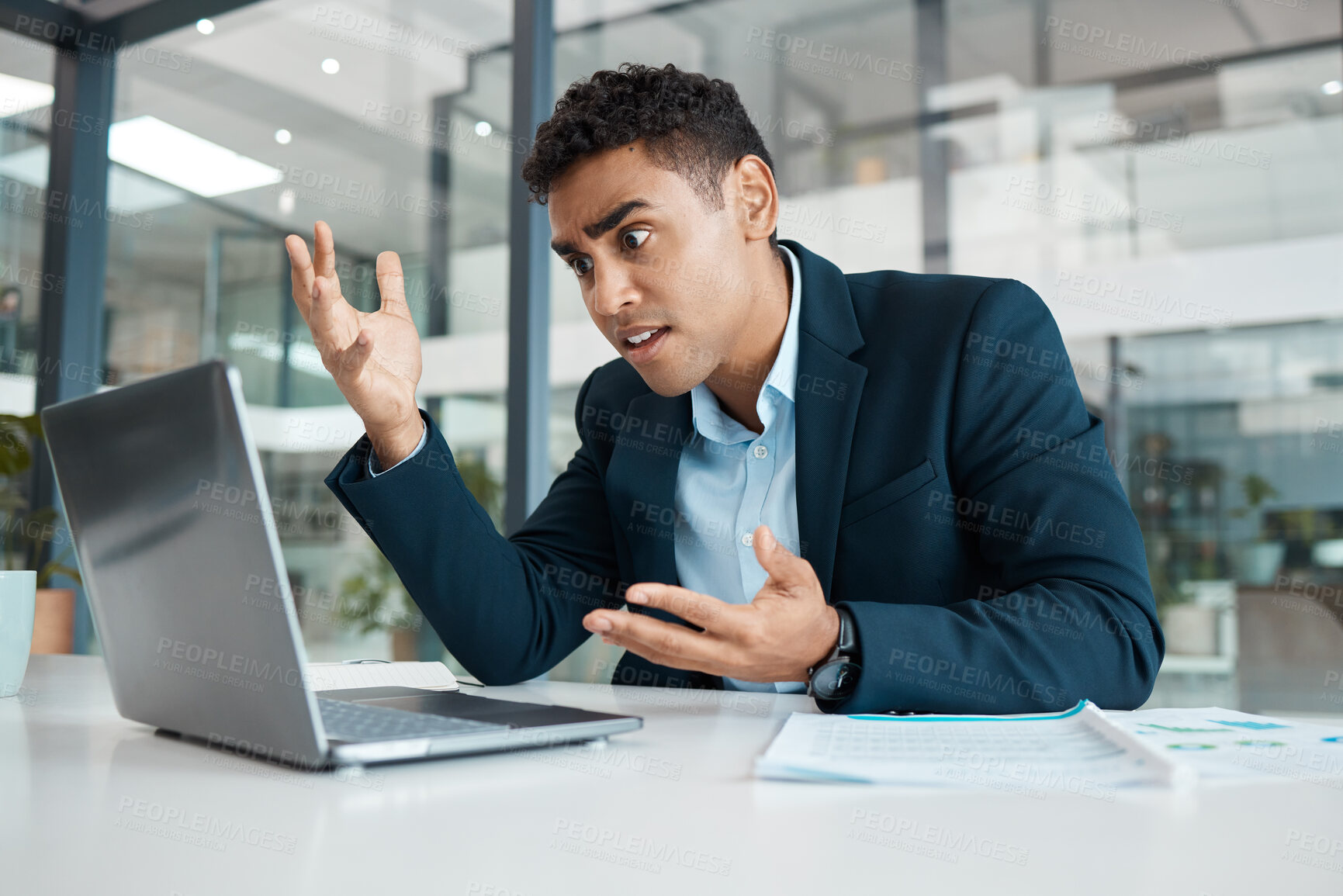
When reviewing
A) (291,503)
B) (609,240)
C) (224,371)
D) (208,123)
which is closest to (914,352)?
(609,240)

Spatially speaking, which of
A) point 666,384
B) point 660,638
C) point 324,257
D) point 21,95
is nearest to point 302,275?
point 324,257

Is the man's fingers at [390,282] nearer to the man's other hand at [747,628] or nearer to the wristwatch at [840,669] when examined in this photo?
the man's other hand at [747,628]

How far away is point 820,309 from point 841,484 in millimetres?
310

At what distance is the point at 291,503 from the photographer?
3.65 m

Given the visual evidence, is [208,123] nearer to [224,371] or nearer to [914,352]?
[914,352]

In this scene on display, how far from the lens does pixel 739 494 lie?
1.54m

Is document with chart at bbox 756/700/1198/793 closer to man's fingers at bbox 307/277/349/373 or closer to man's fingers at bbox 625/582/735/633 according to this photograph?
man's fingers at bbox 625/582/735/633

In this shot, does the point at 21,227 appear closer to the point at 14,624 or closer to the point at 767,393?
the point at 14,624

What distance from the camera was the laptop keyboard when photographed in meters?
0.72

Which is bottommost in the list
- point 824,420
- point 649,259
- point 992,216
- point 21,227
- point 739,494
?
point 739,494

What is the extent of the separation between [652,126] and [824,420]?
1.65ft

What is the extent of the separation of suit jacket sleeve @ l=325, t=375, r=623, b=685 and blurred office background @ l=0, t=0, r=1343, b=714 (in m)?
1.51

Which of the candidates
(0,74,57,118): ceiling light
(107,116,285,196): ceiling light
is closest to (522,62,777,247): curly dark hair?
(107,116,285,196): ceiling light

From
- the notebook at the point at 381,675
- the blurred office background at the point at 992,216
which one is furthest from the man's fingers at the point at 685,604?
the blurred office background at the point at 992,216
